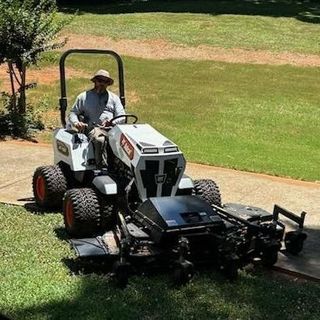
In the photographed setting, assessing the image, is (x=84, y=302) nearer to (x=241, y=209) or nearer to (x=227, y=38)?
(x=241, y=209)

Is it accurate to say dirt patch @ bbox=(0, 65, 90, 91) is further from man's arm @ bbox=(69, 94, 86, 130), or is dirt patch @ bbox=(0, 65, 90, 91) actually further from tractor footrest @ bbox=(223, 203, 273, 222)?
tractor footrest @ bbox=(223, 203, 273, 222)

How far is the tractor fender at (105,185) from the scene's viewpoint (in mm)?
6742

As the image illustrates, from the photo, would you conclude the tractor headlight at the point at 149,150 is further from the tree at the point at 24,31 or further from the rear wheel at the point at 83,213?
the tree at the point at 24,31

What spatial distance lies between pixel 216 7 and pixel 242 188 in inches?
989

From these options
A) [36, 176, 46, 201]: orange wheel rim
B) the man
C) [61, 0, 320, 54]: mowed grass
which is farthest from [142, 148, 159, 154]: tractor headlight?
[61, 0, 320, 54]: mowed grass

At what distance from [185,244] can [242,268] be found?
2.90ft

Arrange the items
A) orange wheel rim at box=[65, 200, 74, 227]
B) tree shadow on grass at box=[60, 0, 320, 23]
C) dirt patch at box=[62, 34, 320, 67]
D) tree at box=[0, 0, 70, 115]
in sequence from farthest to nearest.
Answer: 1. tree shadow on grass at box=[60, 0, 320, 23]
2. dirt patch at box=[62, 34, 320, 67]
3. tree at box=[0, 0, 70, 115]
4. orange wheel rim at box=[65, 200, 74, 227]

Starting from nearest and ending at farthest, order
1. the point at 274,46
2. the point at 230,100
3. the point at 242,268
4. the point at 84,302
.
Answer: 1. the point at 84,302
2. the point at 242,268
3. the point at 230,100
4. the point at 274,46

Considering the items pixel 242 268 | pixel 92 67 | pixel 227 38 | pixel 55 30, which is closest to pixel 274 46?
pixel 227 38

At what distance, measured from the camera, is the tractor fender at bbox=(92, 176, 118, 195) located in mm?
6742

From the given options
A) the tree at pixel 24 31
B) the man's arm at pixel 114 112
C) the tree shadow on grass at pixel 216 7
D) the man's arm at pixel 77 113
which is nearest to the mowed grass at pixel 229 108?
the tree at pixel 24 31

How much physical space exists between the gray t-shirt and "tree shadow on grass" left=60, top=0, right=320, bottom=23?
79.6 feet

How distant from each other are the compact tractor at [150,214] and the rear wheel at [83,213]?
10 mm

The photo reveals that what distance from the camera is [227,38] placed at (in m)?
25.5
